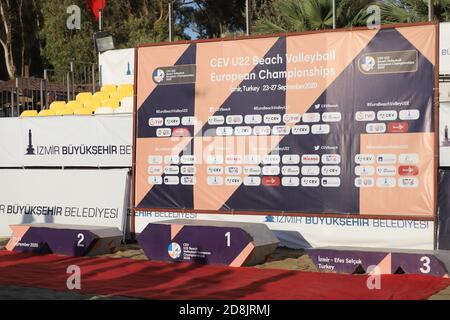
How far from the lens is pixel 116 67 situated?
762 inches

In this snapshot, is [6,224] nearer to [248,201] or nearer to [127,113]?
[127,113]

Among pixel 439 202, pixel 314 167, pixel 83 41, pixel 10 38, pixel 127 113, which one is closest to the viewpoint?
pixel 439 202

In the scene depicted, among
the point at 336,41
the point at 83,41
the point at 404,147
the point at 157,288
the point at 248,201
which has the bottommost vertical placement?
the point at 157,288

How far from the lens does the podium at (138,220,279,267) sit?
10.6 meters

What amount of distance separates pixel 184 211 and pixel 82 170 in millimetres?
2442

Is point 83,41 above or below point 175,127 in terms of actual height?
above

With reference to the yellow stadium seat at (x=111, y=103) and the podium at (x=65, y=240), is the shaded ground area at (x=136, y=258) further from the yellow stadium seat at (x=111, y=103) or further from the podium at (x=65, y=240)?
the yellow stadium seat at (x=111, y=103)

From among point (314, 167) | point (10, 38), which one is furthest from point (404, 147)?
point (10, 38)

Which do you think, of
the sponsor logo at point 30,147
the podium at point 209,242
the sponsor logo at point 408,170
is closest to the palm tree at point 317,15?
the sponsor logo at point 30,147

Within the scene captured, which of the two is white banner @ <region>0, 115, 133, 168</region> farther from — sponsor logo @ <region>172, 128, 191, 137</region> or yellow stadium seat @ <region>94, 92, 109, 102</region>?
yellow stadium seat @ <region>94, 92, 109, 102</region>

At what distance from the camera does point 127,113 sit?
13.5 meters

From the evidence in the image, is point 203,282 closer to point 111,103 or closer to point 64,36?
point 111,103

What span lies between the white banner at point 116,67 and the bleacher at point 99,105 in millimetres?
1338

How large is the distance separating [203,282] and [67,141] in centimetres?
595
